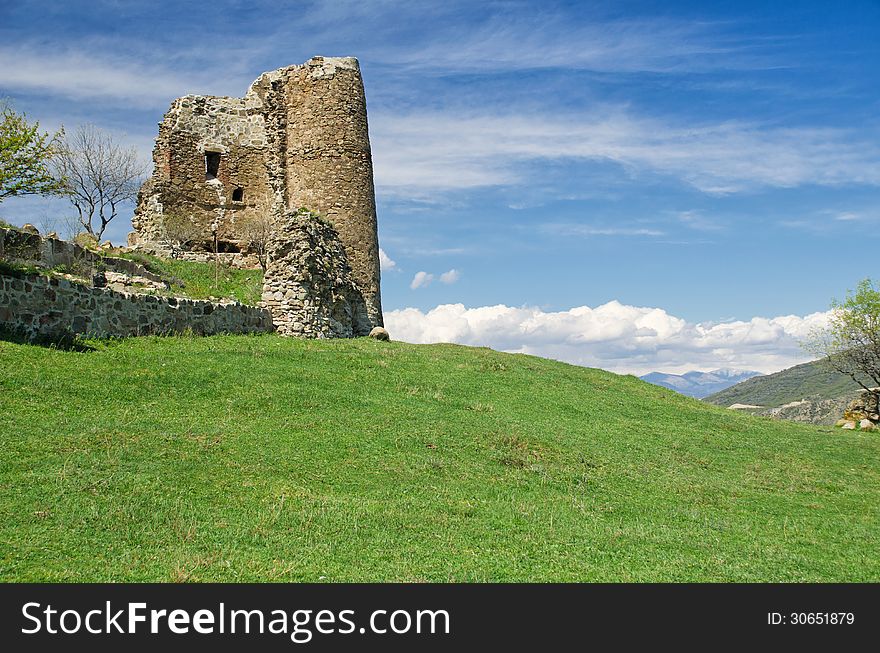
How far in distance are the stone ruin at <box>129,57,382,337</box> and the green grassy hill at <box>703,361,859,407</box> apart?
331 ft

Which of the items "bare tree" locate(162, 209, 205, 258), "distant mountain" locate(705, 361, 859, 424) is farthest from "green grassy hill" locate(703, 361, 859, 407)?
"bare tree" locate(162, 209, 205, 258)

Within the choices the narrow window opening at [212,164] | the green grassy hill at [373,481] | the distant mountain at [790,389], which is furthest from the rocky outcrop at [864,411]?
the distant mountain at [790,389]

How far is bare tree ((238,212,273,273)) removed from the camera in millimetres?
32125

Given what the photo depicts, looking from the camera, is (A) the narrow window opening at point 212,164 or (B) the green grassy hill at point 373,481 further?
(A) the narrow window opening at point 212,164

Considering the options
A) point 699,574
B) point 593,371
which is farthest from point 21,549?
point 593,371

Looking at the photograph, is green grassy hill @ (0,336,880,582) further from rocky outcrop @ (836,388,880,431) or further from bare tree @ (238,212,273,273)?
bare tree @ (238,212,273,273)

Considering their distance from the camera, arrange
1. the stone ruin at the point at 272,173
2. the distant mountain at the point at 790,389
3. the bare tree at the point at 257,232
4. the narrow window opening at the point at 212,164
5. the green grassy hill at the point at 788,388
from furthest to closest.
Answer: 1. the green grassy hill at the point at 788,388
2. the distant mountain at the point at 790,389
3. the narrow window opening at the point at 212,164
4. the bare tree at the point at 257,232
5. the stone ruin at the point at 272,173

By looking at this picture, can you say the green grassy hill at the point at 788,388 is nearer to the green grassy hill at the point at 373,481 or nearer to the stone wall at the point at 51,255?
the green grassy hill at the point at 373,481

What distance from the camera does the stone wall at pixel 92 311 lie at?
1483 cm

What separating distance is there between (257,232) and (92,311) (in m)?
16.1

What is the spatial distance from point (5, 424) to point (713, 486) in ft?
36.1

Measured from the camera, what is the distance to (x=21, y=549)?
689 centimetres

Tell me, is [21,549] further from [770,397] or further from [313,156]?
[770,397]

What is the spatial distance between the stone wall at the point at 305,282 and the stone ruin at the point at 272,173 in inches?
34.8
